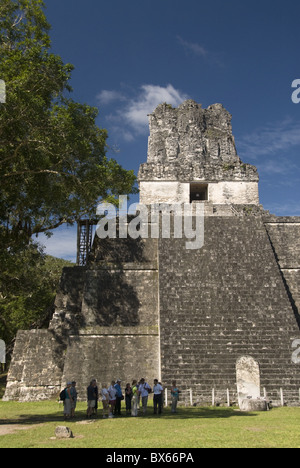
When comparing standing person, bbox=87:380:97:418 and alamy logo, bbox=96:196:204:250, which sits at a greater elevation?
alamy logo, bbox=96:196:204:250

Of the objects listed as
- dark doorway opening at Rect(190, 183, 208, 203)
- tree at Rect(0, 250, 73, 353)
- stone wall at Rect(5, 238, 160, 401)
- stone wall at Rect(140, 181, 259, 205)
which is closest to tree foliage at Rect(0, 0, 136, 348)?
stone wall at Rect(5, 238, 160, 401)

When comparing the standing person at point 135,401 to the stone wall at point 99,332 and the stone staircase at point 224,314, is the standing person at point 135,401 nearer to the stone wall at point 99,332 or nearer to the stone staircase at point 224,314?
the stone staircase at point 224,314

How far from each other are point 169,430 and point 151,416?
1736mm

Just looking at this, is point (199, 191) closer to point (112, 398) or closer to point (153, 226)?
point (153, 226)

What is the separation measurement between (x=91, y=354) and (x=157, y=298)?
2.51 metres

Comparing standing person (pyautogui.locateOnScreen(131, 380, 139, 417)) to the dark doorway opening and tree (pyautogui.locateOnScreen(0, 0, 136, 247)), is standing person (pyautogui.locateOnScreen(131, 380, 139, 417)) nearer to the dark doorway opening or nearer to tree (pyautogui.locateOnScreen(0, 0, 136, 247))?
tree (pyautogui.locateOnScreen(0, 0, 136, 247))

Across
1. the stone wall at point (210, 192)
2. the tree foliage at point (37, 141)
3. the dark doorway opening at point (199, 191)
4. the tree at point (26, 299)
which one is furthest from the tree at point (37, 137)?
the dark doorway opening at point (199, 191)

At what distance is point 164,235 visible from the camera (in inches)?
513

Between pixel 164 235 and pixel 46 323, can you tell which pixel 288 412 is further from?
pixel 46 323

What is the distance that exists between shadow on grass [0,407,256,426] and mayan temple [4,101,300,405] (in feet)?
3.05

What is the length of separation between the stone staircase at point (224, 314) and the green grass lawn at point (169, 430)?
1.17 m

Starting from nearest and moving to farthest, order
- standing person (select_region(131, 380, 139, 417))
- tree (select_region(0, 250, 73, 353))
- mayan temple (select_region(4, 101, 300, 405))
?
1. standing person (select_region(131, 380, 139, 417))
2. mayan temple (select_region(4, 101, 300, 405))
3. tree (select_region(0, 250, 73, 353))

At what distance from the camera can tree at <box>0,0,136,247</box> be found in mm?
7250

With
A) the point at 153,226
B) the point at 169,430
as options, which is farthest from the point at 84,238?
the point at 169,430
